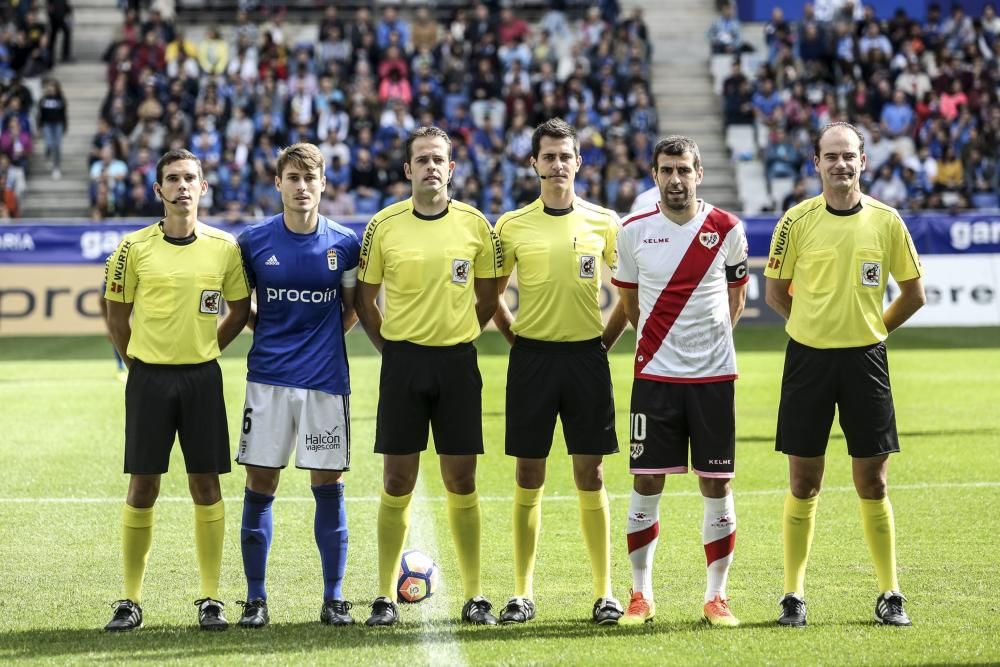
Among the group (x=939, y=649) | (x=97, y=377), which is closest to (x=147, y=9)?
(x=97, y=377)

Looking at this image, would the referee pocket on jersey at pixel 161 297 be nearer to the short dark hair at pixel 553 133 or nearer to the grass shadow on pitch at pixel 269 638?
the grass shadow on pitch at pixel 269 638

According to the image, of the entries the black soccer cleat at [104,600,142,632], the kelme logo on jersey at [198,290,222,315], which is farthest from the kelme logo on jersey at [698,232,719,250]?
the black soccer cleat at [104,600,142,632]

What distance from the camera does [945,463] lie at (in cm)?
1142

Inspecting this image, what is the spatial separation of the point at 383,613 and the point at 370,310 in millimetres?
1461

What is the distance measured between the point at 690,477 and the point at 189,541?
13.5ft

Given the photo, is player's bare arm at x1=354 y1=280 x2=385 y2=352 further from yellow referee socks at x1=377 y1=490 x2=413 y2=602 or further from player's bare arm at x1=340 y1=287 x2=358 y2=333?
yellow referee socks at x1=377 y1=490 x2=413 y2=602

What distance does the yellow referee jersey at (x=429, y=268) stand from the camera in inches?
271

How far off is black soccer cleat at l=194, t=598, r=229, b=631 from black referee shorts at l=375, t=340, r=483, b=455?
106 cm

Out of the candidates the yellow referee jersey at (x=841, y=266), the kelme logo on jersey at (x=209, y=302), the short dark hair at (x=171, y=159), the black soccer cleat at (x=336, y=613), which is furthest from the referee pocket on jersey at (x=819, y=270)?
the short dark hair at (x=171, y=159)

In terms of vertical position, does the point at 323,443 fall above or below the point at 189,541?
above

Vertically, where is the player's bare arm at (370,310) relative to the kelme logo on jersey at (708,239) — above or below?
A: below

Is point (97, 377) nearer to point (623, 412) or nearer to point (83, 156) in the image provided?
point (623, 412)

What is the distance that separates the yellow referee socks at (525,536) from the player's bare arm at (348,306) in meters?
1.17

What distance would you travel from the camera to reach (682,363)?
22.4 ft
